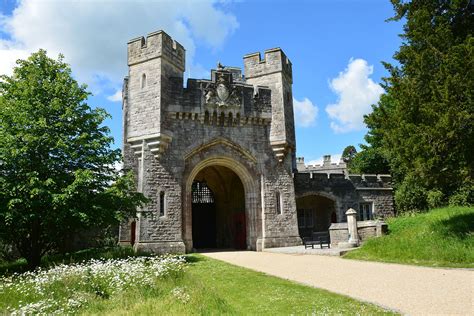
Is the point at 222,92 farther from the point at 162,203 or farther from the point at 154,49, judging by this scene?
the point at 162,203

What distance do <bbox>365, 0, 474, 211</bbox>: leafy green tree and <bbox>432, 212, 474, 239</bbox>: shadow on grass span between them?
148 cm

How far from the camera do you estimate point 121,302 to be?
6496 mm

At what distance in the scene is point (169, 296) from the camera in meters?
6.74

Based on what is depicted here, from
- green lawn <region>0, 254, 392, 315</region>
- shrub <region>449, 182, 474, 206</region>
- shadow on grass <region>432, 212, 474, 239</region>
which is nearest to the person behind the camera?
green lawn <region>0, 254, 392, 315</region>

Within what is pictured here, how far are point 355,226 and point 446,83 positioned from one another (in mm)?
6415

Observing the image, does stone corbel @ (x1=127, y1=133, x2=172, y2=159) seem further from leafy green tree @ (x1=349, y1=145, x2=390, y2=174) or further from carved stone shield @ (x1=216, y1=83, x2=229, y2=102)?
leafy green tree @ (x1=349, y1=145, x2=390, y2=174)

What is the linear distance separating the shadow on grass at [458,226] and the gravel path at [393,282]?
2546mm

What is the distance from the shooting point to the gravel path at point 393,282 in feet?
18.7

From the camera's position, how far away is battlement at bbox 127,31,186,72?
1641 cm

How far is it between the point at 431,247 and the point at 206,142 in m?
9.74

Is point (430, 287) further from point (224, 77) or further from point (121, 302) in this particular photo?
point (224, 77)

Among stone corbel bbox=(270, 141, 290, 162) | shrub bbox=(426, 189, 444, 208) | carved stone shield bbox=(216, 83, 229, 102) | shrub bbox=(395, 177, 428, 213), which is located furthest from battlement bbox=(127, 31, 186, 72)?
shrub bbox=(426, 189, 444, 208)

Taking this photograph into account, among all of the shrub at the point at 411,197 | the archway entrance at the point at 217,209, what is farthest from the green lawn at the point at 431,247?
the shrub at the point at 411,197

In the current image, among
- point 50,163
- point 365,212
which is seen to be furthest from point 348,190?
point 50,163
